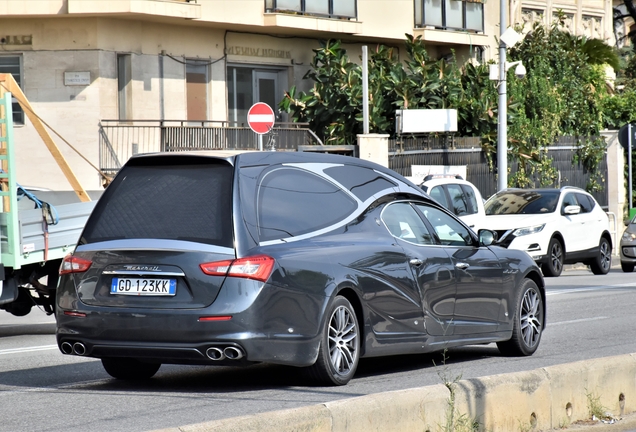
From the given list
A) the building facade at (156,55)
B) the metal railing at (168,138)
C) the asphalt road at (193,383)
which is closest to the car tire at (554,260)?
the asphalt road at (193,383)

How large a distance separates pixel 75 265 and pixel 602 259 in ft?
58.5

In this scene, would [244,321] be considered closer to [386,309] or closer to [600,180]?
[386,309]

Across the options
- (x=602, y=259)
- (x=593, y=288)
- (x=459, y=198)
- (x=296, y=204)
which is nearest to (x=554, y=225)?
(x=459, y=198)

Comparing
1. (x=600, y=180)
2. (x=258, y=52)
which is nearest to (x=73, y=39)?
(x=258, y=52)

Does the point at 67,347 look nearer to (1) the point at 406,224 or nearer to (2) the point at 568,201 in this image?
(1) the point at 406,224

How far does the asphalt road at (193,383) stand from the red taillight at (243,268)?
0.85m

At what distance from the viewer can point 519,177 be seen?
3347 centimetres

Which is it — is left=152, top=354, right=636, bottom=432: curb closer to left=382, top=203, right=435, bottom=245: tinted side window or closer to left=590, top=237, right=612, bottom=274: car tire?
left=382, top=203, right=435, bottom=245: tinted side window

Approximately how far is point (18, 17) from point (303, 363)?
21.4 meters

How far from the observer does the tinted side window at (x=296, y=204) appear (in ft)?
26.6

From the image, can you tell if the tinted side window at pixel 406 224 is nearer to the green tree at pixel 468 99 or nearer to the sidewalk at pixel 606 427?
the sidewalk at pixel 606 427

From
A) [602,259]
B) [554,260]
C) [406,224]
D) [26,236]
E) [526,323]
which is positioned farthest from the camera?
[602,259]

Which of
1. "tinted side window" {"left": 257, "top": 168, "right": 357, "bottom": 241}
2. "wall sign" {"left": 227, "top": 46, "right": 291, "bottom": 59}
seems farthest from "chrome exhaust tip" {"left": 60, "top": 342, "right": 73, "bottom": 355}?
"wall sign" {"left": 227, "top": 46, "right": 291, "bottom": 59}

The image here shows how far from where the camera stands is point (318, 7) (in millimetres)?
32344
